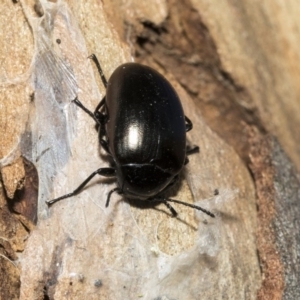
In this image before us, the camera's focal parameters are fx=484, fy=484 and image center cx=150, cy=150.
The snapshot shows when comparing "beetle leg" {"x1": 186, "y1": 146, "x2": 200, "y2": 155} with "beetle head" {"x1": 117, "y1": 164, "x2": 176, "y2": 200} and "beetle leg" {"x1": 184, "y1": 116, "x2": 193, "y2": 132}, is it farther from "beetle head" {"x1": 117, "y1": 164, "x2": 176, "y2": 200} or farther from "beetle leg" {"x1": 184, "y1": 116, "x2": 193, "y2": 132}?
"beetle head" {"x1": 117, "y1": 164, "x2": 176, "y2": 200}

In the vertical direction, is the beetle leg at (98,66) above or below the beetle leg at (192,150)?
above

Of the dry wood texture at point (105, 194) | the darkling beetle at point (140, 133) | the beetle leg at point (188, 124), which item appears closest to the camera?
the dry wood texture at point (105, 194)

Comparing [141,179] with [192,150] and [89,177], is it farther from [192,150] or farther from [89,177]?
[192,150]

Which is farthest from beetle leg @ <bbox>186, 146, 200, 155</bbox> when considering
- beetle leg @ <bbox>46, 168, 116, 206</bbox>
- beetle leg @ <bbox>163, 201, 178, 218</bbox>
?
beetle leg @ <bbox>46, 168, 116, 206</bbox>

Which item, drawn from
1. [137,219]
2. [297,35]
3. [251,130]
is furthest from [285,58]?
[137,219]

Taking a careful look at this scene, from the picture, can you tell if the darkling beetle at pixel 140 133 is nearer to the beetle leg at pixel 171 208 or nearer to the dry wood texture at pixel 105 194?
the beetle leg at pixel 171 208

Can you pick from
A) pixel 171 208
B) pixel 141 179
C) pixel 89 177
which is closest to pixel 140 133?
pixel 141 179

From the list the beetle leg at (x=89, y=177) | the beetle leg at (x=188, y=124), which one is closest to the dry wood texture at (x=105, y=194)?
the beetle leg at (x=89, y=177)
